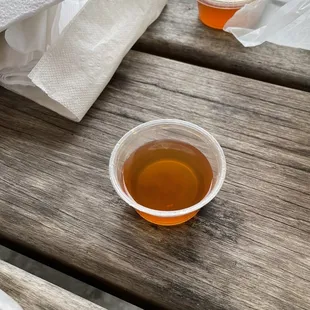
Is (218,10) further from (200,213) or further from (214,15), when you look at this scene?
(200,213)

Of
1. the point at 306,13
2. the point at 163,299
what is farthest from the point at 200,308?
the point at 306,13

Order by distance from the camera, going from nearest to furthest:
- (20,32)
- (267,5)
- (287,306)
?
1. (287,306)
2. (20,32)
3. (267,5)

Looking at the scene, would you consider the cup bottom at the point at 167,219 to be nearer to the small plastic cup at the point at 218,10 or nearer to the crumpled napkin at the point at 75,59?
the crumpled napkin at the point at 75,59

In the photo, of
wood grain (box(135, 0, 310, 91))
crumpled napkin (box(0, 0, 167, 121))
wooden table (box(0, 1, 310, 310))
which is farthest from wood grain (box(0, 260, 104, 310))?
wood grain (box(135, 0, 310, 91))

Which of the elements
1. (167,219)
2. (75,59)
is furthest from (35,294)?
(75,59)

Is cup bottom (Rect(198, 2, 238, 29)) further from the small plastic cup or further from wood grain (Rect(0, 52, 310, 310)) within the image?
wood grain (Rect(0, 52, 310, 310))

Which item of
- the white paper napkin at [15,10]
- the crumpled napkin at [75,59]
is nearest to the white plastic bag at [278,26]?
the crumpled napkin at [75,59]

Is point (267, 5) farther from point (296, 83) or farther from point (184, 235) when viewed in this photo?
point (184, 235)
